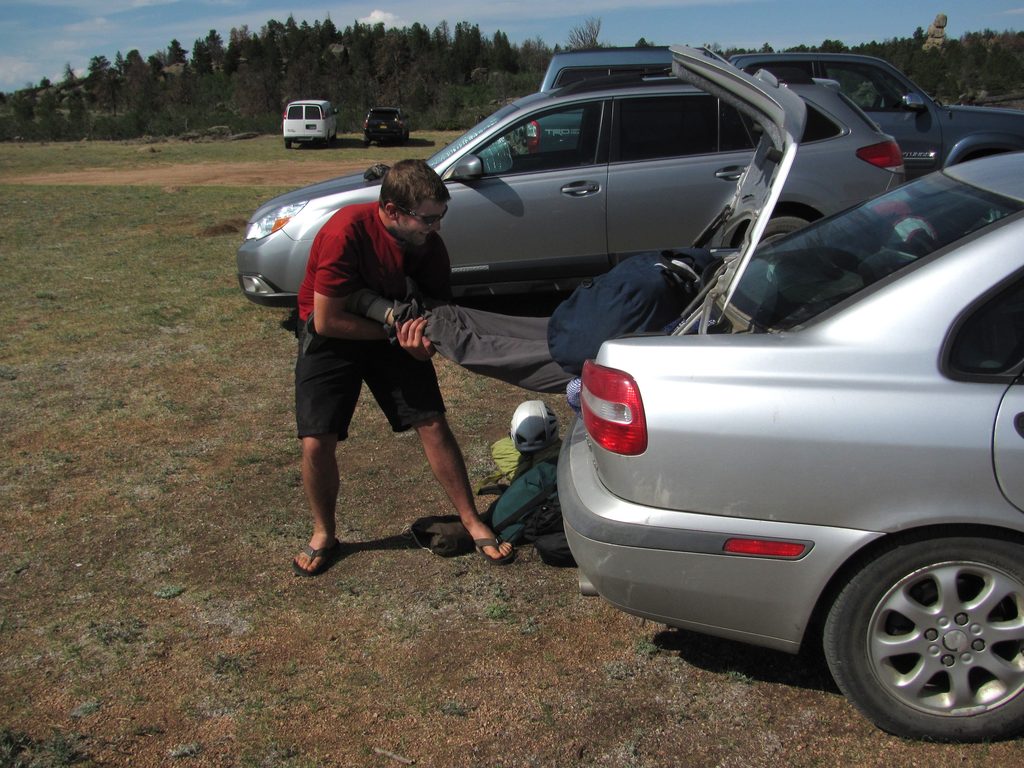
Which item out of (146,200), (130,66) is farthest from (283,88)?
(146,200)

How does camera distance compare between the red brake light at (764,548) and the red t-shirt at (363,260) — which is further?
the red t-shirt at (363,260)

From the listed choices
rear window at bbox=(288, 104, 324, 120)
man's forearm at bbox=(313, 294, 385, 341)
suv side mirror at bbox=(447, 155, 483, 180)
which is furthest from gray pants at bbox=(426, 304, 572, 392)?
rear window at bbox=(288, 104, 324, 120)

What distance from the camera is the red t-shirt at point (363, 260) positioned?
3494mm

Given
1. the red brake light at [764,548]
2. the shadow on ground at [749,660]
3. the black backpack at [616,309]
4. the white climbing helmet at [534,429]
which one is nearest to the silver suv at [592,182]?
the white climbing helmet at [534,429]

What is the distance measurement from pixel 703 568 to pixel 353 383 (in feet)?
5.65

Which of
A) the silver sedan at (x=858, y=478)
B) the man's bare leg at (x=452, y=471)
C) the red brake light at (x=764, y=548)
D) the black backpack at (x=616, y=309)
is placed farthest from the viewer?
the man's bare leg at (x=452, y=471)

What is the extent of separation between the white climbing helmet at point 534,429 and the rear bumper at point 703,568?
1.60 meters

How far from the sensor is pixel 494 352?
11.4 ft

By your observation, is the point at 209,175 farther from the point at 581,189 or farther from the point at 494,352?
the point at 494,352

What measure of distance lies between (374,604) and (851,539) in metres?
1.89

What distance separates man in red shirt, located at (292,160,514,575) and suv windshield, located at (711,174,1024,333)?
1.21 meters

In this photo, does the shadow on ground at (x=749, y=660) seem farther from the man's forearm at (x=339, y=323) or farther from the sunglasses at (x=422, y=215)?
the sunglasses at (x=422, y=215)


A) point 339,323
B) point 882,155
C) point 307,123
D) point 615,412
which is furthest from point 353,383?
point 307,123

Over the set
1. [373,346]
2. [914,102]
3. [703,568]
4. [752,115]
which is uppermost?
[914,102]
